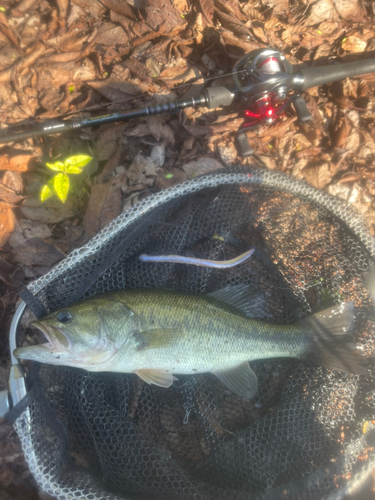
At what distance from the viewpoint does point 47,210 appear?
285cm

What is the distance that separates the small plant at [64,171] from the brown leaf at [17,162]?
285 mm

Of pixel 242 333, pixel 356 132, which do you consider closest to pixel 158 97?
pixel 356 132

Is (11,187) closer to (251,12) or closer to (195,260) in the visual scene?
(195,260)

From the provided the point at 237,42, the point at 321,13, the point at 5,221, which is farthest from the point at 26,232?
the point at 321,13

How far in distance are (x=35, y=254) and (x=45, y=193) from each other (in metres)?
0.60

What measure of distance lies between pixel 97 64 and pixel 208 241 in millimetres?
2149

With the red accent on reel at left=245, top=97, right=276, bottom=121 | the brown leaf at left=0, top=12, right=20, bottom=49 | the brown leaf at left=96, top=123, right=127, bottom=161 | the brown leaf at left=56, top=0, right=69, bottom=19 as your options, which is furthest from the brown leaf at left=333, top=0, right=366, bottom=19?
the brown leaf at left=0, top=12, right=20, bottom=49

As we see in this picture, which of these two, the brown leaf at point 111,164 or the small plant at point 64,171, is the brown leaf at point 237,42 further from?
Answer: the small plant at point 64,171

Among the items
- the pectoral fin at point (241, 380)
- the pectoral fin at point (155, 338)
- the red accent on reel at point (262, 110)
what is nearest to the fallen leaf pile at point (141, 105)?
the red accent on reel at point (262, 110)

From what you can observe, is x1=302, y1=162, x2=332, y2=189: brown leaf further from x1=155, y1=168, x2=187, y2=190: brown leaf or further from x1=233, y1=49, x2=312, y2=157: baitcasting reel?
x1=155, y1=168, x2=187, y2=190: brown leaf

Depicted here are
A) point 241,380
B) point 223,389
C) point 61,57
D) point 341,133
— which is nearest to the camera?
point 241,380

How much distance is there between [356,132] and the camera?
121 inches

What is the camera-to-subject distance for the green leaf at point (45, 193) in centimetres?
277

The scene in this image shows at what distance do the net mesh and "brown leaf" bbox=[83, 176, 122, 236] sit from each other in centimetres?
56
